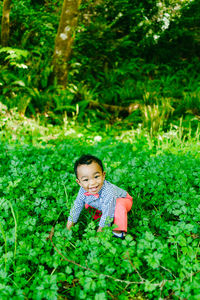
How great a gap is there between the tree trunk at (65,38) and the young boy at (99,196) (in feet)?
15.9

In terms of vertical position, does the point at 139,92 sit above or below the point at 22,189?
above

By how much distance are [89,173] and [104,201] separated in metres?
0.35

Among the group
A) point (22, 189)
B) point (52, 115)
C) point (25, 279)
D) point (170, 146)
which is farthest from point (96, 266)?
point (52, 115)

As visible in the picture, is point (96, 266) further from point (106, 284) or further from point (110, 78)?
point (110, 78)

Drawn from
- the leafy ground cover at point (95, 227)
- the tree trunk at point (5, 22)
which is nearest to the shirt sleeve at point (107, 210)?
the leafy ground cover at point (95, 227)

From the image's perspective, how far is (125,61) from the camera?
9039 millimetres

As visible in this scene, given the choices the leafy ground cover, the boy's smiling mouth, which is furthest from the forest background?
the boy's smiling mouth

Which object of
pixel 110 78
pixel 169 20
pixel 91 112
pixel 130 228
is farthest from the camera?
pixel 169 20

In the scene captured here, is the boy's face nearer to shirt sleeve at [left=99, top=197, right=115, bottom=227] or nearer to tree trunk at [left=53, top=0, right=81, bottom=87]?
shirt sleeve at [left=99, top=197, right=115, bottom=227]

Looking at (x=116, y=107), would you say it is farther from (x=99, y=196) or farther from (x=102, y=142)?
(x=99, y=196)

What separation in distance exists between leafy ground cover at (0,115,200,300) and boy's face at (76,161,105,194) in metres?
Result: 0.35

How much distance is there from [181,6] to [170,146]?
23.2 ft

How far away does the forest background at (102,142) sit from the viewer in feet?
6.38

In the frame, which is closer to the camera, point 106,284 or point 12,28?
point 106,284
